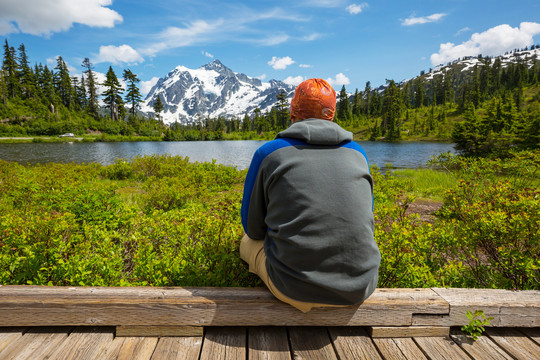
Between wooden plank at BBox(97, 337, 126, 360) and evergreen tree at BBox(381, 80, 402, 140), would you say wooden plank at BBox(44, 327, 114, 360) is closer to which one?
wooden plank at BBox(97, 337, 126, 360)

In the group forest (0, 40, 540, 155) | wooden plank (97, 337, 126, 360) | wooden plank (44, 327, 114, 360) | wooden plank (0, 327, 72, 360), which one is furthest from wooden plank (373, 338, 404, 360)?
forest (0, 40, 540, 155)

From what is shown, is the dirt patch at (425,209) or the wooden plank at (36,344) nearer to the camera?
the wooden plank at (36,344)

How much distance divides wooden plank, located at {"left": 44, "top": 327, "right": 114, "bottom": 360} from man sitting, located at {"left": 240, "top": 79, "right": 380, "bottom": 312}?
4.22 feet

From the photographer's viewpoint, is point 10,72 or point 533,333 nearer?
point 533,333

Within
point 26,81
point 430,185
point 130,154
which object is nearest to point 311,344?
point 430,185

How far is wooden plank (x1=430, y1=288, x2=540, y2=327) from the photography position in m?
2.09

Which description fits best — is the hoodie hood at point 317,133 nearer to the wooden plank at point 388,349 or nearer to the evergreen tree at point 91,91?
the wooden plank at point 388,349

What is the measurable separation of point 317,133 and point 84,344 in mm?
2102

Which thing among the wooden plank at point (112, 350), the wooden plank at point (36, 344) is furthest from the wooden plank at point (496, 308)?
the wooden plank at point (36, 344)

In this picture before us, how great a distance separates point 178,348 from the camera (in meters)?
1.89

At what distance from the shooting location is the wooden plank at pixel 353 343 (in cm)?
187

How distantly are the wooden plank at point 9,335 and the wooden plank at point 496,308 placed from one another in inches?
112

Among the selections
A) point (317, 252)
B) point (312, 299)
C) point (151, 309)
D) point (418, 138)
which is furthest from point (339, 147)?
point (418, 138)

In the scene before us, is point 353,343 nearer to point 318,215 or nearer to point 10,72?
point 318,215
